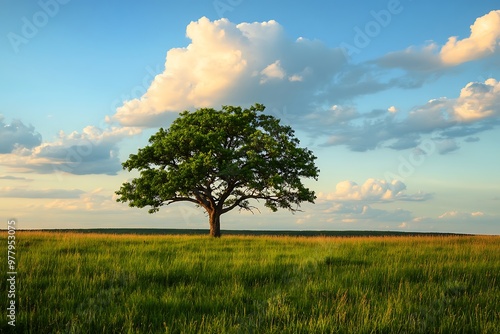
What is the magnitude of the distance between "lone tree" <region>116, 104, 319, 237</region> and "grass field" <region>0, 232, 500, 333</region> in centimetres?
1569

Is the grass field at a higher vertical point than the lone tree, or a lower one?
lower

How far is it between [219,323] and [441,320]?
13.9 ft

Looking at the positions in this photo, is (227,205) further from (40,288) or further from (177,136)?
(40,288)

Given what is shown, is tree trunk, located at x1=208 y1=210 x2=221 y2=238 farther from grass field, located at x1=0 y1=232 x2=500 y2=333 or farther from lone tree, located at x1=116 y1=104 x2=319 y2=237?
grass field, located at x1=0 y1=232 x2=500 y2=333

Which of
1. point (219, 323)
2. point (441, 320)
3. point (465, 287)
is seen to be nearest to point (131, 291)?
point (219, 323)

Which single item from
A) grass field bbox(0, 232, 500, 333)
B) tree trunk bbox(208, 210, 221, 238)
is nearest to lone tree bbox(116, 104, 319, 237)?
tree trunk bbox(208, 210, 221, 238)

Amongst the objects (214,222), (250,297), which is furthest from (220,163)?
(250,297)

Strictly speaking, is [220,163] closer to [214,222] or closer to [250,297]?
[214,222]

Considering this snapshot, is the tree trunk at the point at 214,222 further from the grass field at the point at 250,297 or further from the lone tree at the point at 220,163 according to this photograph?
the grass field at the point at 250,297

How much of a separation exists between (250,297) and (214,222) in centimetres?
Answer: 2381

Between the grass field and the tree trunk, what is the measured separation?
1765cm

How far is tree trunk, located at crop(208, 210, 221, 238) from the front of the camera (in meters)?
32.7

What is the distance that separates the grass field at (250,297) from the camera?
732 centimetres

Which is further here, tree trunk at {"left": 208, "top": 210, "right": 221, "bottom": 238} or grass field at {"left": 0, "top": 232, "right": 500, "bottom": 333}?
tree trunk at {"left": 208, "top": 210, "right": 221, "bottom": 238}
